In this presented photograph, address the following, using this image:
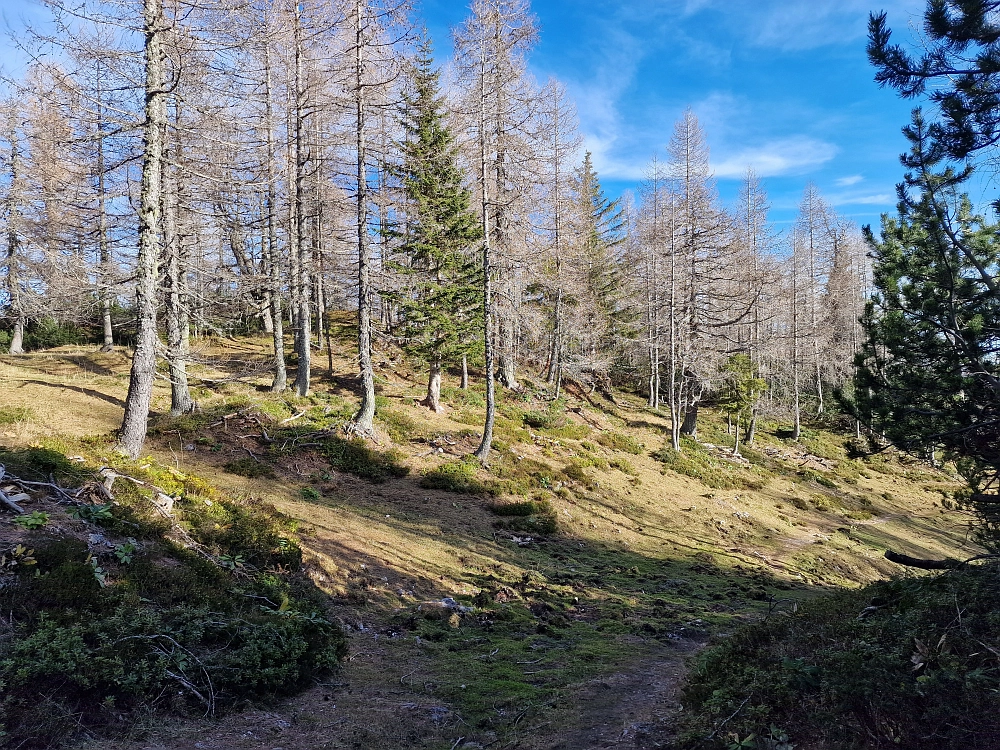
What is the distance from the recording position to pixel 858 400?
10609 millimetres

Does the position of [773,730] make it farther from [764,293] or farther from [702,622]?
[764,293]

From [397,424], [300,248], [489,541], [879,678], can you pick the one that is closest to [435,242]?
[300,248]

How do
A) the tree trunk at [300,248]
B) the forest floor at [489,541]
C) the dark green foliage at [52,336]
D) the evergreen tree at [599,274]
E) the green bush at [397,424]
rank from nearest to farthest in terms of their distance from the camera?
1. the forest floor at [489,541]
2. the green bush at [397,424]
3. the tree trunk at [300,248]
4. the dark green foliage at [52,336]
5. the evergreen tree at [599,274]

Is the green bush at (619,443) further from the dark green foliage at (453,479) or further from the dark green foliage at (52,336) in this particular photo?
the dark green foliage at (52,336)

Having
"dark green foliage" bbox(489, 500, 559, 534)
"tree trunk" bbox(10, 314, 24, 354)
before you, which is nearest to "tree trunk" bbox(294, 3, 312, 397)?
"dark green foliage" bbox(489, 500, 559, 534)

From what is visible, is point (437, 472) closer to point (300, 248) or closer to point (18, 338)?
point (300, 248)

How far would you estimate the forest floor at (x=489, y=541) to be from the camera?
17.6 feet

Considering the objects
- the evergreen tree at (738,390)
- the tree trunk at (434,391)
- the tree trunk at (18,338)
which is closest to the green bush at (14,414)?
the tree trunk at (434,391)

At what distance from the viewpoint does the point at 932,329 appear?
960 cm

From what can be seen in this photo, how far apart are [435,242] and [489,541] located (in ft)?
44.3

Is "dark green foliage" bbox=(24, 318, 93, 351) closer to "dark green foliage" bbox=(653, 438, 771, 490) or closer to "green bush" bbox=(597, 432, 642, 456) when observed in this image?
"green bush" bbox=(597, 432, 642, 456)

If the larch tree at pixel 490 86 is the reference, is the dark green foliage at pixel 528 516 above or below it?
below

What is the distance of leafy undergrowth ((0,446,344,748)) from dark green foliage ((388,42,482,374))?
43.3 feet

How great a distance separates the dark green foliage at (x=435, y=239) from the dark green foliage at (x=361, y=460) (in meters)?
5.98
